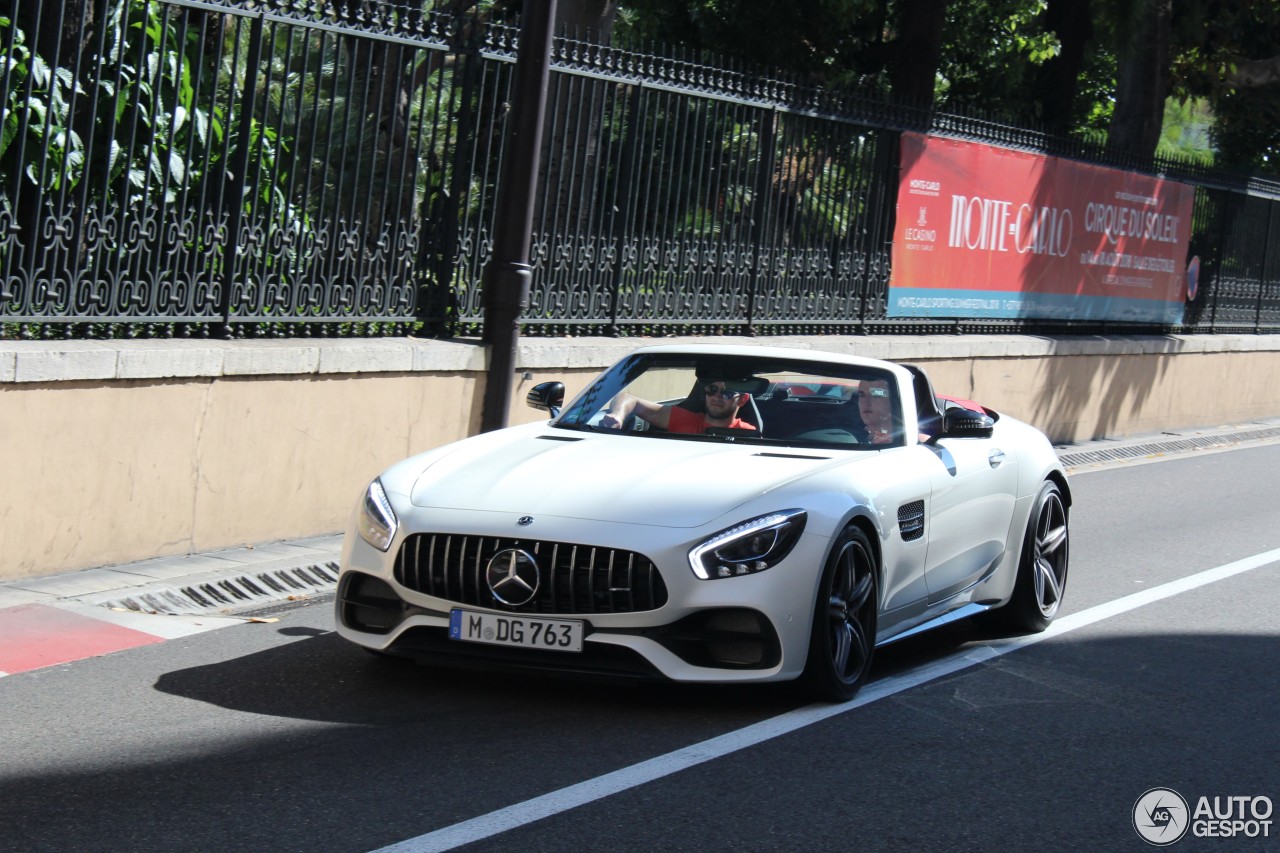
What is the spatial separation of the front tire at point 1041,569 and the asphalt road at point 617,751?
20cm

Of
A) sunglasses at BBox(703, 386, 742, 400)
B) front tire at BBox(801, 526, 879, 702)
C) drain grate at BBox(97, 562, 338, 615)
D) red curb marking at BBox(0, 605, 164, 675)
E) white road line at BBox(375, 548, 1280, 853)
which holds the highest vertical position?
sunglasses at BBox(703, 386, 742, 400)

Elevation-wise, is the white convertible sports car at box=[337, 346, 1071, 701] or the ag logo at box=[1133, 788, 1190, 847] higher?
the white convertible sports car at box=[337, 346, 1071, 701]

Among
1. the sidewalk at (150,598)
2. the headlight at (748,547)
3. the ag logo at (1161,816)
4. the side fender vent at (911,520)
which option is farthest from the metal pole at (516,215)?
the ag logo at (1161,816)

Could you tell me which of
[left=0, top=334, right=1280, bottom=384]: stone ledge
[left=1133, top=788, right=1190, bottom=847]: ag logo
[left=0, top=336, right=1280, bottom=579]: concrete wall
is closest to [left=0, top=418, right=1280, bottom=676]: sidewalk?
[left=0, top=336, right=1280, bottom=579]: concrete wall

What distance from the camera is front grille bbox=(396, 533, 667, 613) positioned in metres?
5.89

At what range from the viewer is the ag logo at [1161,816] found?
16.7 ft

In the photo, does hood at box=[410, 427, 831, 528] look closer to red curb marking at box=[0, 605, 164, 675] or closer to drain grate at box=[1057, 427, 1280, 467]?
red curb marking at box=[0, 605, 164, 675]

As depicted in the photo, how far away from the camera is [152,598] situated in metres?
7.99

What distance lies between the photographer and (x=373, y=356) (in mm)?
9961

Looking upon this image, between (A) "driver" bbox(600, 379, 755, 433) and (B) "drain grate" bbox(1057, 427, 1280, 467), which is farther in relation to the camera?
(B) "drain grate" bbox(1057, 427, 1280, 467)

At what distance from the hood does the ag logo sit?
1.69 m

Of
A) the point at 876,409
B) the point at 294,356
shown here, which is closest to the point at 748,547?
the point at 876,409

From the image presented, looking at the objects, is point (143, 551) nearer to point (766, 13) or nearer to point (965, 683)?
point (965, 683)

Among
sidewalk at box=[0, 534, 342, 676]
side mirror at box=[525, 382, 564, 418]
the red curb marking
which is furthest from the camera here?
side mirror at box=[525, 382, 564, 418]
